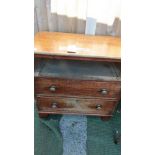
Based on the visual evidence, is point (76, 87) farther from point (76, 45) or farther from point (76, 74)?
point (76, 45)

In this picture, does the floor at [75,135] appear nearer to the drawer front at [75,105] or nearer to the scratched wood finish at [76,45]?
the drawer front at [75,105]

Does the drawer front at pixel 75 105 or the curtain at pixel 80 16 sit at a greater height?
the curtain at pixel 80 16

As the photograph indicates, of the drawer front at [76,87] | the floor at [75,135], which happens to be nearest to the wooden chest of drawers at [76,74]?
the drawer front at [76,87]

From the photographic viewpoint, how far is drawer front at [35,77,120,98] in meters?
1.05

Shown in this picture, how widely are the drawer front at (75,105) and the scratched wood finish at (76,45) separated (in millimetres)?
331

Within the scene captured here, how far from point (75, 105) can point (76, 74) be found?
0.84 feet

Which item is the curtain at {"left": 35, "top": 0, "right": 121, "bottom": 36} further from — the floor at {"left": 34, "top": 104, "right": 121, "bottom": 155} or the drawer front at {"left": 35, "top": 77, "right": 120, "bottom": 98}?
the floor at {"left": 34, "top": 104, "right": 121, "bottom": 155}

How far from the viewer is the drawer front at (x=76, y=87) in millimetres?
1049

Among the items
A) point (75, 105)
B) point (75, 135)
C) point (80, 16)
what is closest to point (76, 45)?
point (80, 16)
